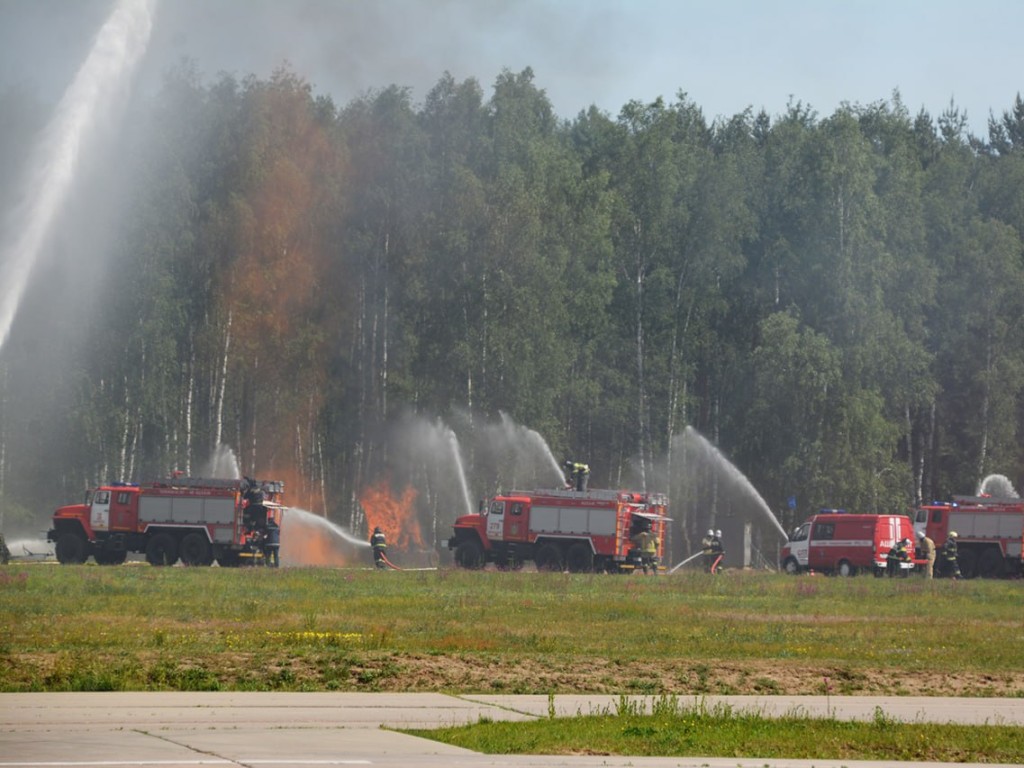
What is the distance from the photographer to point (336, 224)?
259ft

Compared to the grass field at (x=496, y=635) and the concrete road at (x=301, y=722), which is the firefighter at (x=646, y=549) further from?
the concrete road at (x=301, y=722)

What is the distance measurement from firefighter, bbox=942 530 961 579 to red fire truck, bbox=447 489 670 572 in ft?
34.7

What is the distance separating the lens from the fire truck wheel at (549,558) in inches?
2232

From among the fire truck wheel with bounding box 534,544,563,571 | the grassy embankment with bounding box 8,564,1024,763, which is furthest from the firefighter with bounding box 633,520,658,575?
the grassy embankment with bounding box 8,564,1024,763

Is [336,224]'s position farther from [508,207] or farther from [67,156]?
[67,156]

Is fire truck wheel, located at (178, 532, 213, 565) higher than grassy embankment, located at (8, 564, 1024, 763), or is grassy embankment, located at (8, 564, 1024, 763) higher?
fire truck wheel, located at (178, 532, 213, 565)

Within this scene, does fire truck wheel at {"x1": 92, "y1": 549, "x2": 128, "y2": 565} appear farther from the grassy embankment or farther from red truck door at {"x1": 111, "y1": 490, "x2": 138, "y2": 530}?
the grassy embankment

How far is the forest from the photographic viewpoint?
73.4m

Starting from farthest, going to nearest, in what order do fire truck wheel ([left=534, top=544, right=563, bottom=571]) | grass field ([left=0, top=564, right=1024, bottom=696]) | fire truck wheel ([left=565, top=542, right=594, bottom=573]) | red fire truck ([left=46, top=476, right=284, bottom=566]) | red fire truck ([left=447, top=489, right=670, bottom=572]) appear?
fire truck wheel ([left=534, top=544, right=563, bottom=571])
fire truck wheel ([left=565, top=542, right=594, bottom=573])
red fire truck ([left=447, top=489, right=670, bottom=572])
red fire truck ([left=46, top=476, right=284, bottom=566])
grass field ([left=0, top=564, right=1024, bottom=696])

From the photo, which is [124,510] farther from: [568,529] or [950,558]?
[950,558]

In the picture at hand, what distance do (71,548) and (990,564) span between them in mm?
33764

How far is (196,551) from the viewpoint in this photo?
55062mm

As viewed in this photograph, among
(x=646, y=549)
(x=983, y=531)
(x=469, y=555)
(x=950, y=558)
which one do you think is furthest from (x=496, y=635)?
(x=983, y=531)

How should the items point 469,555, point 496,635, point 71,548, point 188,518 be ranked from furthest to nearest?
point 469,555 → point 71,548 → point 188,518 → point 496,635
